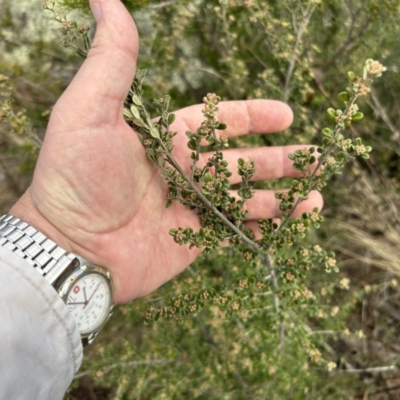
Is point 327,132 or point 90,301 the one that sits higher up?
point 327,132

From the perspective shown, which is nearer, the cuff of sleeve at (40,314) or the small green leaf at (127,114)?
the small green leaf at (127,114)

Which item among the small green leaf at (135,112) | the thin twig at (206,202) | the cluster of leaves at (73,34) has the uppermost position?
the cluster of leaves at (73,34)

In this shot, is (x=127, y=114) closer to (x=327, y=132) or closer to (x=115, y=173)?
(x=115, y=173)

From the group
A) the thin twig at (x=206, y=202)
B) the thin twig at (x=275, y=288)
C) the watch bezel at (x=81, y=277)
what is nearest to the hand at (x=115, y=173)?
the watch bezel at (x=81, y=277)

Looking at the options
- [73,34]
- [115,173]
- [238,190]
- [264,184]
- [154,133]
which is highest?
[73,34]

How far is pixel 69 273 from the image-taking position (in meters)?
1.95

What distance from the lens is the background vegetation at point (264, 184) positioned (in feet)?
9.11

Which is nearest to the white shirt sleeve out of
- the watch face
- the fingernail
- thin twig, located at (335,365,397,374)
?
the watch face

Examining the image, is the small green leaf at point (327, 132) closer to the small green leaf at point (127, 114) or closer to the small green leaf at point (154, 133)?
the small green leaf at point (154, 133)

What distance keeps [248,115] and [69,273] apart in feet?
4.48

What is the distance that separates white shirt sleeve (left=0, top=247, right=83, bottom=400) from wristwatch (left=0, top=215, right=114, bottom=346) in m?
0.07

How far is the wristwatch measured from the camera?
1.87m

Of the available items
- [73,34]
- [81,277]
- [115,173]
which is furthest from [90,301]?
[73,34]

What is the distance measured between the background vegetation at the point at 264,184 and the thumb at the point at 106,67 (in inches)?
32.5
